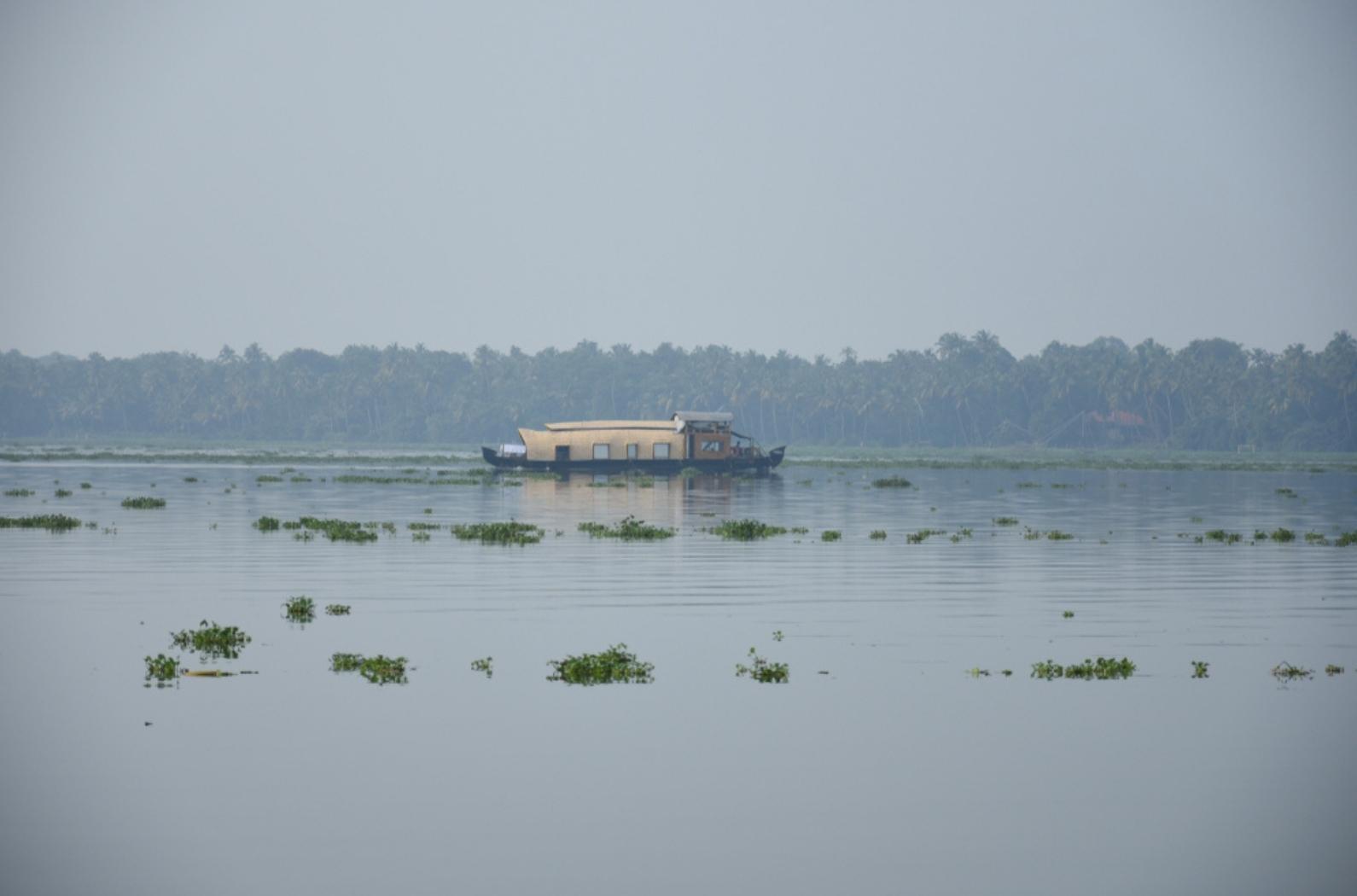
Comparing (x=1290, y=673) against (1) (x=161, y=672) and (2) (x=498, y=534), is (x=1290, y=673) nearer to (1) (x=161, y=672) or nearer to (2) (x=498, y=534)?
(1) (x=161, y=672)

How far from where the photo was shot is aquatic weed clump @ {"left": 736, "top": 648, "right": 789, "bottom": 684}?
23.7 metres

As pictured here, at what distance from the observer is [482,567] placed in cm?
3994

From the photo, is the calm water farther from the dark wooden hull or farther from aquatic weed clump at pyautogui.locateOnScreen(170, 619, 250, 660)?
the dark wooden hull

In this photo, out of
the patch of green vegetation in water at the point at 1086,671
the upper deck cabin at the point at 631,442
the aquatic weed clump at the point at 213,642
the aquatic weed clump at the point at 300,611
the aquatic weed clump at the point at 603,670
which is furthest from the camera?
the upper deck cabin at the point at 631,442

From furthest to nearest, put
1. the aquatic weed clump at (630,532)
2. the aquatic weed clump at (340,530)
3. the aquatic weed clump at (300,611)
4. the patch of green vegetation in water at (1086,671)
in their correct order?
the aquatic weed clump at (630,532) < the aquatic weed clump at (340,530) < the aquatic weed clump at (300,611) < the patch of green vegetation in water at (1086,671)

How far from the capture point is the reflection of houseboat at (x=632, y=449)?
108375 millimetres

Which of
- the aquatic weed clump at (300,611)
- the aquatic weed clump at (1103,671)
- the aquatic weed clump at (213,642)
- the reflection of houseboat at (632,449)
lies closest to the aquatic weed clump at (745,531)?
the aquatic weed clump at (300,611)

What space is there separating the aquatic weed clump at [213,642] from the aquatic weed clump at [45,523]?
27149mm

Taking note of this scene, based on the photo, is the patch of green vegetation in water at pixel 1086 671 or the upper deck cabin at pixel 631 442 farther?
the upper deck cabin at pixel 631 442

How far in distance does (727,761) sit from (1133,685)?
7727 mm

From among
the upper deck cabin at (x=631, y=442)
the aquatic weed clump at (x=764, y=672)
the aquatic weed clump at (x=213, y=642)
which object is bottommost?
the aquatic weed clump at (x=764, y=672)

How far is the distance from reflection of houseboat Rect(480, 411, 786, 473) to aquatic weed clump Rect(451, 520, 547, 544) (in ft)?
187

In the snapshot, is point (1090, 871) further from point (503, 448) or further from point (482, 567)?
point (503, 448)

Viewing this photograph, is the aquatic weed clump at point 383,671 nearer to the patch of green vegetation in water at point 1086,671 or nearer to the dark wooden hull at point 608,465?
the patch of green vegetation in water at point 1086,671
